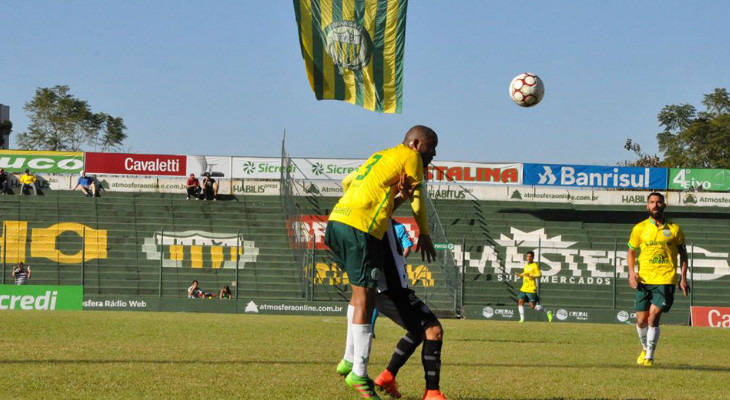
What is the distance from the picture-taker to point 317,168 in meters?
41.4

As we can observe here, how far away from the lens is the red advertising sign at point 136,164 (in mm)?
43562

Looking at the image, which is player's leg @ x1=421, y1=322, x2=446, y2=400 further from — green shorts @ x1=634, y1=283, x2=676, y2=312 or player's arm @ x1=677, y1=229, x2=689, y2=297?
player's arm @ x1=677, y1=229, x2=689, y2=297

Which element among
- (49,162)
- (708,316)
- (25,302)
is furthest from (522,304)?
(49,162)

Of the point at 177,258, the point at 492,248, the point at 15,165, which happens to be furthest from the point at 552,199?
the point at 15,165

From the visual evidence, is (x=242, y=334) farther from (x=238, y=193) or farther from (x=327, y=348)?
(x=238, y=193)

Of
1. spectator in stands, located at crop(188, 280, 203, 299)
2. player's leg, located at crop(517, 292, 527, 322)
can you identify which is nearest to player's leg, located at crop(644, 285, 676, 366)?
player's leg, located at crop(517, 292, 527, 322)

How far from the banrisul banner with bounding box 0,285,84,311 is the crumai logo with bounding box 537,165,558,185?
20.8m

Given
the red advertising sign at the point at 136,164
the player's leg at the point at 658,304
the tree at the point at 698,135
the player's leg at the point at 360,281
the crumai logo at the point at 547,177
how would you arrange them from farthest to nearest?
the tree at the point at 698,135 < the red advertising sign at the point at 136,164 < the crumai logo at the point at 547,177 < the player's leg at the point at 658,304 < the player's leg at the point at 360,281

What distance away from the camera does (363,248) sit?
6.90 meters

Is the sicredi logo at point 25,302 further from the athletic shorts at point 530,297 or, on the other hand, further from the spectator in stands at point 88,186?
the athletic shorts at point 530,297

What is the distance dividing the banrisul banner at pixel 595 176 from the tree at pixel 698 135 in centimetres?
2646

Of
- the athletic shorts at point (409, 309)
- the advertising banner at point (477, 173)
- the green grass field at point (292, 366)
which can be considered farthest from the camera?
the advertising banner at point (477, 173)

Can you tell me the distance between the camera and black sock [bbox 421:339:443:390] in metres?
6.80

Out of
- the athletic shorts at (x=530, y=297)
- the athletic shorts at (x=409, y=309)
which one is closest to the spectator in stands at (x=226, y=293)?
the athletic shorts at (x=530, y=297)
